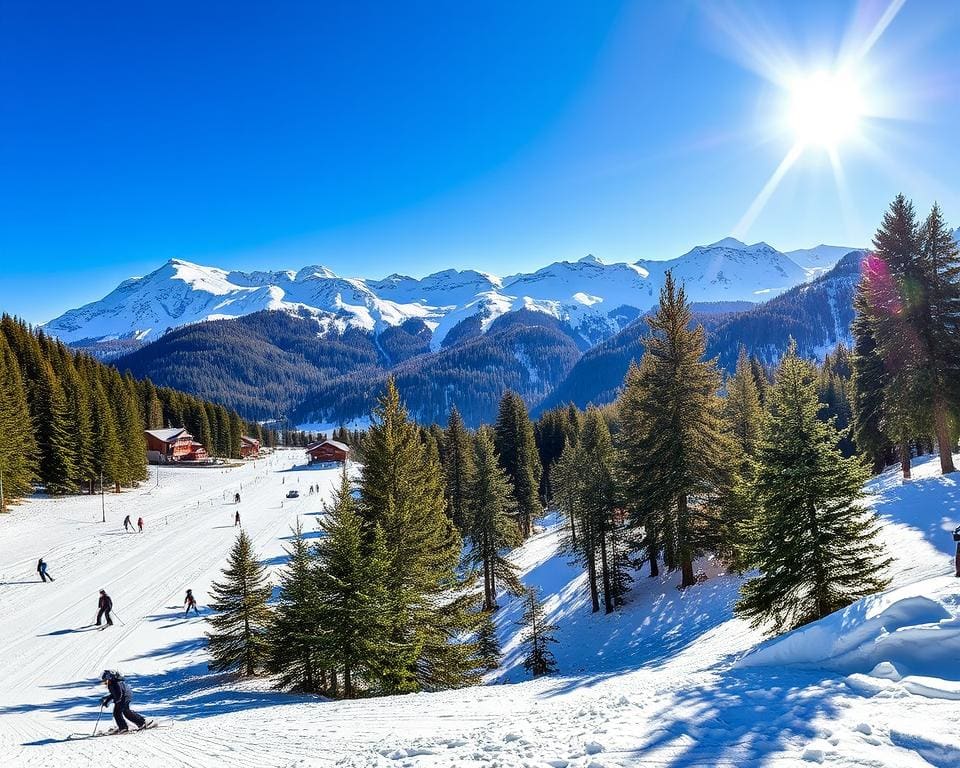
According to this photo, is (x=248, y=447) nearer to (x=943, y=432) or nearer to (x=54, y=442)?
(x=54, y=442)

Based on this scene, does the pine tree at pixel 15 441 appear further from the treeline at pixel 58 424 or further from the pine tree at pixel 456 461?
the pine tree at pixel 456 461

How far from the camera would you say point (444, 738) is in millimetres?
8039

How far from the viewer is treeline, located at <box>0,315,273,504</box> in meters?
47.0

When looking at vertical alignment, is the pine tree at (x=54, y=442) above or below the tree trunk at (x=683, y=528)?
above

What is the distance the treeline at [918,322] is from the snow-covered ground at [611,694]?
11.8 ft

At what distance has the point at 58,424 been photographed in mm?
52344

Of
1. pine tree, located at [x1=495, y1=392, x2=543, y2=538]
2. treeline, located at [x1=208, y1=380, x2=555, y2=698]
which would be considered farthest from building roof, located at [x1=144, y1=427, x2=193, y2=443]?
treeline, located at [x1=208, y1=380, x2=555, y2=698]

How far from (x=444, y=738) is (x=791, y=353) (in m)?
12.3

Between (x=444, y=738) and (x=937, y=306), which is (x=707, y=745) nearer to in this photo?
(x=444, y=738)

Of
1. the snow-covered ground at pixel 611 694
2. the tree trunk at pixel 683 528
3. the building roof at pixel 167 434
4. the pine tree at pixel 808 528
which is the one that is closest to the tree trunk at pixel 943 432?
the snow-covered ground at pixel 611 694

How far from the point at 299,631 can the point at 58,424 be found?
53.3m

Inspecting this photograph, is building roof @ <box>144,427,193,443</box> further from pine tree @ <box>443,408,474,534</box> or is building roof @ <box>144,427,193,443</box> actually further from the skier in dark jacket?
the skier in dark jacket

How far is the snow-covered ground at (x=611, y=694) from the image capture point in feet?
20.8

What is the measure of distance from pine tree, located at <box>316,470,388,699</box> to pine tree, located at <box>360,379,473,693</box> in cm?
39
